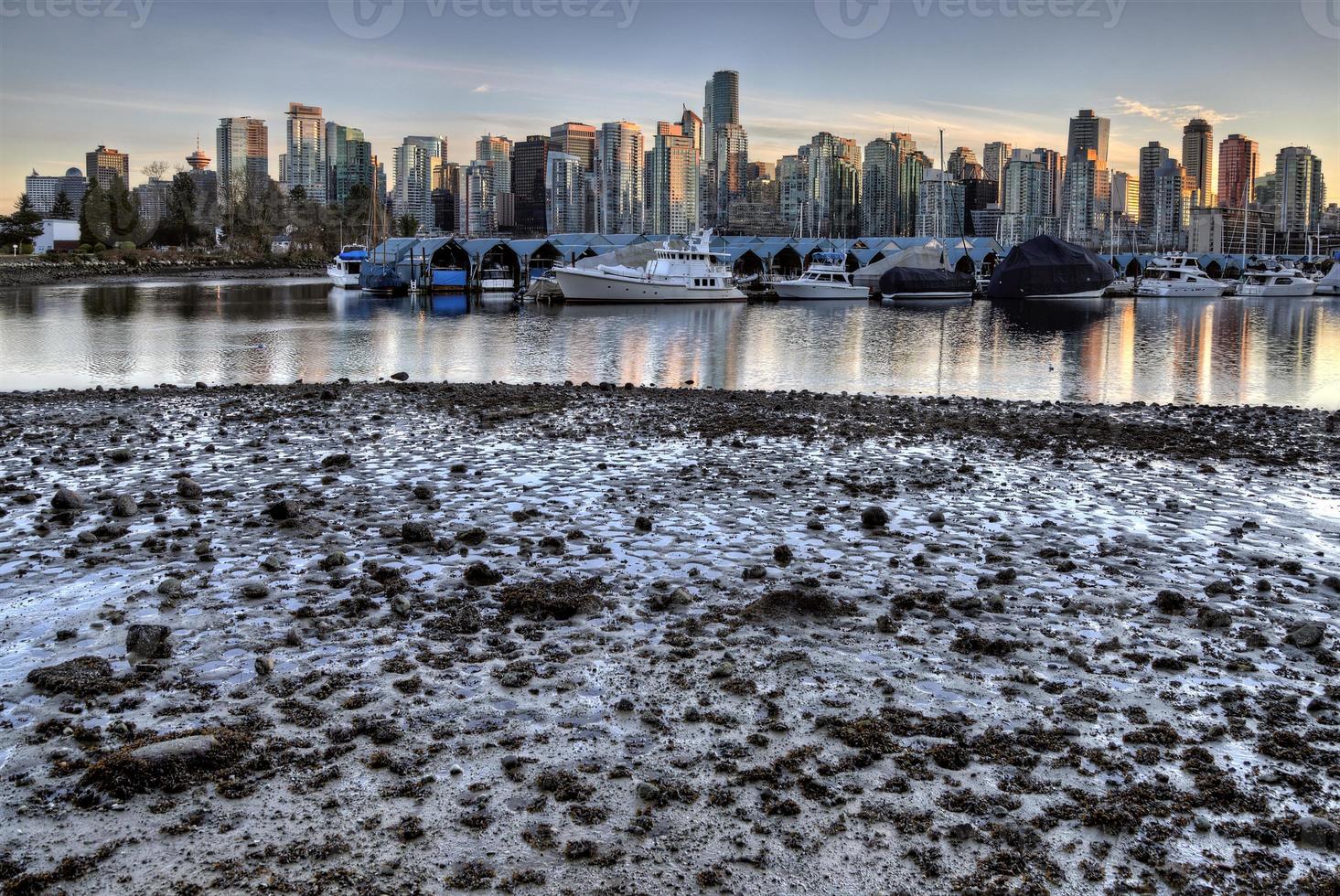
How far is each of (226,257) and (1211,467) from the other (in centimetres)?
16563

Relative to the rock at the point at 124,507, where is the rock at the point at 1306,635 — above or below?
below

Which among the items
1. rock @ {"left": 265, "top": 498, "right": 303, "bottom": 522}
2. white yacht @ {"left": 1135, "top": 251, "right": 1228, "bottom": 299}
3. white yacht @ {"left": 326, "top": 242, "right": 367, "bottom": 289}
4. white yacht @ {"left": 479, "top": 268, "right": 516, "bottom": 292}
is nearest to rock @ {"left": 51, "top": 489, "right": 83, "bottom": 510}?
rock @ {"left": 265, "top": 498, "right": 303, "bottom": 522}

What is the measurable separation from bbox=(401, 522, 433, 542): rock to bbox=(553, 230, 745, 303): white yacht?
65962 millimetres

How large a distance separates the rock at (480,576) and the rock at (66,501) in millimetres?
4777

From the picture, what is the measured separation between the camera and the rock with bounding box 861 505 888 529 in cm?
1075

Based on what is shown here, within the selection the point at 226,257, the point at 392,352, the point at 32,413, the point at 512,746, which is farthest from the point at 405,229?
the point at 512,746

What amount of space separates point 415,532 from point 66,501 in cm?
380

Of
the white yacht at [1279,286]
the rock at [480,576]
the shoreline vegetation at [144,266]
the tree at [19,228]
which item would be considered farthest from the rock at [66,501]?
the tree at [19,228]

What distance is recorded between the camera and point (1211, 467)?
14.0 metres

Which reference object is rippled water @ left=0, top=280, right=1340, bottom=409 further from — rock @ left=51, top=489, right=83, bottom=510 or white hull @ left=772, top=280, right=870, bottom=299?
white hull @ left=772, top=280, right=870, bottom=299

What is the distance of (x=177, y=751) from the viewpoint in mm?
5535

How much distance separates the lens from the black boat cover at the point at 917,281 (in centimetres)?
8556

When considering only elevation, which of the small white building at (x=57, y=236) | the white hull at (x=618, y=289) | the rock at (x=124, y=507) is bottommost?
the rock at (x=124, y=507)

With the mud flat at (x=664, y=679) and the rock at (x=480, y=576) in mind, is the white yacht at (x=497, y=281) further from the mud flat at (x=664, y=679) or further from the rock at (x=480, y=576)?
the rock at (x=480, y=576)
